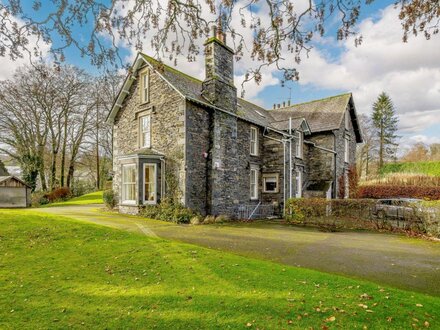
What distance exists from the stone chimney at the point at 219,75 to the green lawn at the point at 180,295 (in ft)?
34.5

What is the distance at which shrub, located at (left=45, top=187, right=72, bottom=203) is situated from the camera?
1097 inches

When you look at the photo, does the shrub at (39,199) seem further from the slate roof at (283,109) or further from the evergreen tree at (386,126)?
the evergreen tree at (386,126)

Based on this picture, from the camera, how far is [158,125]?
50.6 feet

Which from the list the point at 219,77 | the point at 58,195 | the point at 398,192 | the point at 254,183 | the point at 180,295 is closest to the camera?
the point at 180,295

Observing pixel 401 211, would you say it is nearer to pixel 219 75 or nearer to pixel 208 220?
pixel 208 220

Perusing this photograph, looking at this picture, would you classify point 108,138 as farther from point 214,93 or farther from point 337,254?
point 337,254

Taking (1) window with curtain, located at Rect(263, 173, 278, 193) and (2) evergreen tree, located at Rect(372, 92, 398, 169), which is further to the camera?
(2) evergreen tree, located at Rect(372, 92, 398, 169)

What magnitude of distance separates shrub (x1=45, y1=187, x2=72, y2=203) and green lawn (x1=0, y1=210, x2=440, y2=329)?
2439 centimetres

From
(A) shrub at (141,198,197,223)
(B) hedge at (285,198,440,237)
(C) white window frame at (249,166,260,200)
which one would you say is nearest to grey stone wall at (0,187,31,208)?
(A) shrub at (141,198,197,223)

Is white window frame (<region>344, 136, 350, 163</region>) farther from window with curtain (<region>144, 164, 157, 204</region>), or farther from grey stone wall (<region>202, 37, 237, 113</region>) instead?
window with curtain (<region>144, 164, 157, 204</region>)

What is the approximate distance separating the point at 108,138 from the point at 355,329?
35.7 meters

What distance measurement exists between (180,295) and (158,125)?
40.1 feet

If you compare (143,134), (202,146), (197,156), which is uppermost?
(143,134)

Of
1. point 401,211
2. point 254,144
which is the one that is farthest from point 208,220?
point 401,211
